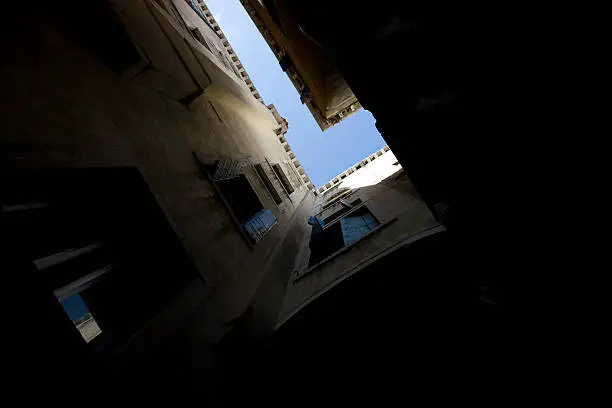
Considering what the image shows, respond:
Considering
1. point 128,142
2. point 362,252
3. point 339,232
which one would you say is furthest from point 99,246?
point 339,232

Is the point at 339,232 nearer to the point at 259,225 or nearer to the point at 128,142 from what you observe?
the point at 259,225

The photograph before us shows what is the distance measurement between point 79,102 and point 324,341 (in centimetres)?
455

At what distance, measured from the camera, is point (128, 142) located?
3840 mm

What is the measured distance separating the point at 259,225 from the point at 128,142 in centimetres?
301

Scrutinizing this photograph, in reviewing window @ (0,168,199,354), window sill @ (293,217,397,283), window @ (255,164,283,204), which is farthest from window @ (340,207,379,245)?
window @ (0,168,199,354)

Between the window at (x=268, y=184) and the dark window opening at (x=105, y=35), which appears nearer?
the dark window opening at (x=105, y=35)

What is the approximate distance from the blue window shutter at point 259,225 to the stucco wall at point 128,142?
28 cm

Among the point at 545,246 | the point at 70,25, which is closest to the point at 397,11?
the point at 545,246

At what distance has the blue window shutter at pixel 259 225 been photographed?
5639mm

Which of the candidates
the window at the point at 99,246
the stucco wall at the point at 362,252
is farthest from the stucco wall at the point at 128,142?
the stucco wall at the point at 362,252

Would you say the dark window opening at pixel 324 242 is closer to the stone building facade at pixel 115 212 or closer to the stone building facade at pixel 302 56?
the stone building facade at pixel 115 212

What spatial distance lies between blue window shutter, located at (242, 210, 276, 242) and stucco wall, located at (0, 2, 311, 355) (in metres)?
0.28

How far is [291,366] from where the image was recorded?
4230 mm

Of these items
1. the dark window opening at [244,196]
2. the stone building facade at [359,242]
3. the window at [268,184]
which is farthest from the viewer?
the window at [268,184]
